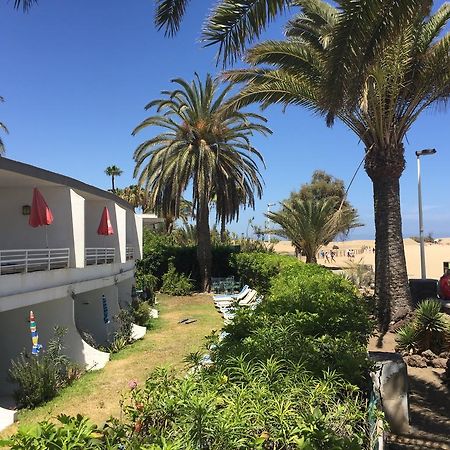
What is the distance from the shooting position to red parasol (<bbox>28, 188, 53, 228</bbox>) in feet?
36.9

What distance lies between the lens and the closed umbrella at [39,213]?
1126 cm

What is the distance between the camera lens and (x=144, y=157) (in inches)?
1041

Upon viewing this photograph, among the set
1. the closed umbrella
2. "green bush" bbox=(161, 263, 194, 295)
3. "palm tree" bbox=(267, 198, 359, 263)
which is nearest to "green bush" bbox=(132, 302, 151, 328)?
the closed umbrella

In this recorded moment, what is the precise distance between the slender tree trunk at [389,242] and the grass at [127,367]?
525 centimetres

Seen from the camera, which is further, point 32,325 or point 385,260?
point 385,260

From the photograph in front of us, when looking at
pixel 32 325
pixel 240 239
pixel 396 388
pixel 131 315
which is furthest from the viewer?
pixel 240 239

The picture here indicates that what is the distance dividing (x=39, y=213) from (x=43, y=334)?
9.75 feet

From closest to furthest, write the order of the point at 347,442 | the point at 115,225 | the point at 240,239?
the point at 347,442, the point at 115,225, the point at 240,239

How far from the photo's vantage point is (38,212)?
11.3 metres

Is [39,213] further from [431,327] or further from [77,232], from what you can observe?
[431,327]

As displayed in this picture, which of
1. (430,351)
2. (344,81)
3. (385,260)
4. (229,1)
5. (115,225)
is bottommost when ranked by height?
(430,351)

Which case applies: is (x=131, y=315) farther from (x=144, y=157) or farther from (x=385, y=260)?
(x=144, y=157)

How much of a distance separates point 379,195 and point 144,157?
17.1m

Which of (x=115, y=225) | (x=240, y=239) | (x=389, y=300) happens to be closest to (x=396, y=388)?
(x=389, y=300)
